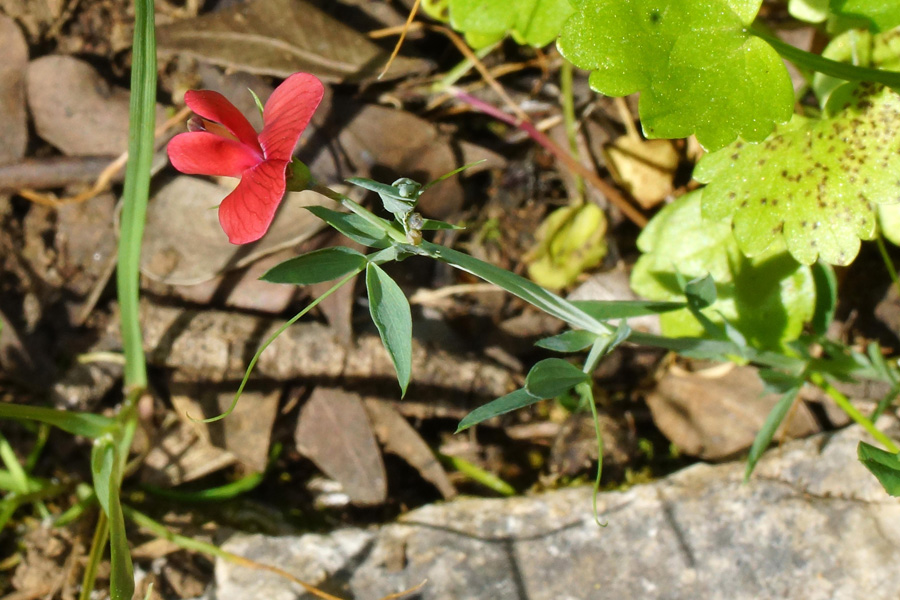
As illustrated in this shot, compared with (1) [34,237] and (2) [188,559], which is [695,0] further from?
(1) [34,237]

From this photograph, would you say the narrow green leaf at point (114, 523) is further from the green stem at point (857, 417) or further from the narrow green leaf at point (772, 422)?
the green stem at point (857, 417)

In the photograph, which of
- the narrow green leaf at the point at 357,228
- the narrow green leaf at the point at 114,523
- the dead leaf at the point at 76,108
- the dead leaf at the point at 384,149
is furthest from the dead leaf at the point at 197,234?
the narrow green leaf at the point at 357,228

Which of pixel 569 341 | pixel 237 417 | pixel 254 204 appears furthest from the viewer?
pixel 237 417

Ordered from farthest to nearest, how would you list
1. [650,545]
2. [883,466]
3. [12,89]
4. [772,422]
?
[12,89] → [650,545] → [772,422] → [883,466]

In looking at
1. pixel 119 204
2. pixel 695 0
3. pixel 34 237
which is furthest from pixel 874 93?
pixel 34 237

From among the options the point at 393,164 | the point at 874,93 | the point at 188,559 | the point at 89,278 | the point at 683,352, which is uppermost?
the point at 874,93

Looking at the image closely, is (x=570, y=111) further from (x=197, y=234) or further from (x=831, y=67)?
(x=197, y=234)

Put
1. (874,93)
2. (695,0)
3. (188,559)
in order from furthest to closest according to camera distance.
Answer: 1. (188,559)
2. (874,93)
3. (695,0)

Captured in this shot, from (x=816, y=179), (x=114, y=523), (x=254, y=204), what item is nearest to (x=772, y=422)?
(x=816, y=179)
